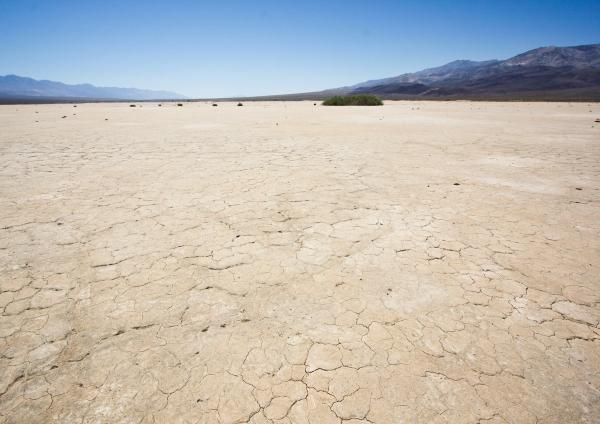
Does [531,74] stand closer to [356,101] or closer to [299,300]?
[356,101]

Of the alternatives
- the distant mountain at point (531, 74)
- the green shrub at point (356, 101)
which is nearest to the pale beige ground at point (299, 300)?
the green shrub at point (356, 101)

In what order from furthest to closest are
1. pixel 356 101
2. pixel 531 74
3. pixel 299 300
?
pixel 531 74 → pixel 356 101 → pixel 299 300

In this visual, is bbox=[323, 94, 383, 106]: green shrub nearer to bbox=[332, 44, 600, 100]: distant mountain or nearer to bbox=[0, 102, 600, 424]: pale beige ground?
bbox=[0, 102, 600, 424]: pale beige ground

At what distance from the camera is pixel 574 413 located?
1.50 meters

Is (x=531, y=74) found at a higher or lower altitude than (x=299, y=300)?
higher

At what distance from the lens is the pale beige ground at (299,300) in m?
1.58

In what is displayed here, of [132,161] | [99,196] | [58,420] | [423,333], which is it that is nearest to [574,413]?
[423,333]

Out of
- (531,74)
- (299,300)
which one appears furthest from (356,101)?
(531,74)

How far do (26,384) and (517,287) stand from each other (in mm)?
3274

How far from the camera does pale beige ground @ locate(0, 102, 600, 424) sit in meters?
1.58

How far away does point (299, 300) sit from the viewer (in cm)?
229

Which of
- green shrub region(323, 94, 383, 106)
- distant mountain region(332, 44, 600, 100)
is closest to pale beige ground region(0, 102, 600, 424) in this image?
green shrub region(323, 94, 383, 106)

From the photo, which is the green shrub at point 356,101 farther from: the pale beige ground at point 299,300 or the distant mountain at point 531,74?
the distant mountain at point 531,74

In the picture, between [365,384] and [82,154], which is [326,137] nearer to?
[82,154]
